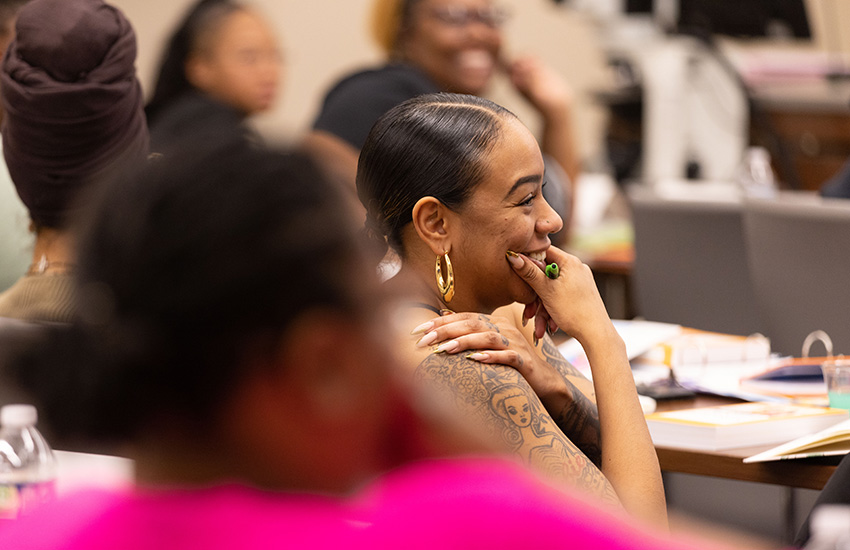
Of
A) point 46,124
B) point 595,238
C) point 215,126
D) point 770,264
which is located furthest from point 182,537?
point 595,238

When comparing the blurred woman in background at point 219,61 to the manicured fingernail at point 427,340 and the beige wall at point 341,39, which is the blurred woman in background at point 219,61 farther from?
the beige wall at point 341,39

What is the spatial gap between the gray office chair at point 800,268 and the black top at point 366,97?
98 centimetres

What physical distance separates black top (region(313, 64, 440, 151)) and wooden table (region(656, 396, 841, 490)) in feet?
5.03

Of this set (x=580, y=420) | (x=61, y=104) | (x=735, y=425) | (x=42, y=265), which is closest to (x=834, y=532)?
(x=580, y=420)

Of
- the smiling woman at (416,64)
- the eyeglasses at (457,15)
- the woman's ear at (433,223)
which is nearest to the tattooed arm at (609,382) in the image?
the woman's ear at (433,223)

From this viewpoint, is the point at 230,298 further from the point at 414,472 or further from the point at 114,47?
the point at 114,47

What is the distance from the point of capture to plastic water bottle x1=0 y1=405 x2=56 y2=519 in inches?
39.0

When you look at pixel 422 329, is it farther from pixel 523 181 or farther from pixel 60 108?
pixel 60 108

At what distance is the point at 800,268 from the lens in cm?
264

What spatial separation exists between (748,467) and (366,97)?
1739 mm

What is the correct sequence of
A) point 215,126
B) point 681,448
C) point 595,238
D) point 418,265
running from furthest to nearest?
point 595,238 < point 681,448 < point 418,265 < point 215,126

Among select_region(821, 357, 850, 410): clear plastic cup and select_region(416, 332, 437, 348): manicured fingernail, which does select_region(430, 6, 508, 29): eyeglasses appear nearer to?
select_region(821, 357, 850, 410): clear plastic cup

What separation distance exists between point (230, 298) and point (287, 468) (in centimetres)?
10

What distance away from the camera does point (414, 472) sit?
569 mm
